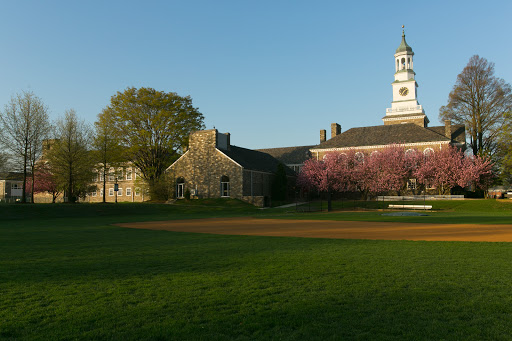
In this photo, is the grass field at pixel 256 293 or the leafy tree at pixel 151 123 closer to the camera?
the grass field at pixel 256 293

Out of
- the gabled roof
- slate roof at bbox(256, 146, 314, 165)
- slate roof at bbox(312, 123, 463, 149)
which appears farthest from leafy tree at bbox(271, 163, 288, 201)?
the gabled roof

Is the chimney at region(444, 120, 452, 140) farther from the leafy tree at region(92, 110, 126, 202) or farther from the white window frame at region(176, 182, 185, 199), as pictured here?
the leafy tree at region(92, 110, 126, 202)

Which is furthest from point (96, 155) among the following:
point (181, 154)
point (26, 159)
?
point (181, 154)

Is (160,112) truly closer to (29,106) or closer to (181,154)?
(181,154)

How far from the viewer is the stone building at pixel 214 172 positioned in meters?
48.9

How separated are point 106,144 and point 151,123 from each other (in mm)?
5913

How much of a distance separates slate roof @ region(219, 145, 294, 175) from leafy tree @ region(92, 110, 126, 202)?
1292cm

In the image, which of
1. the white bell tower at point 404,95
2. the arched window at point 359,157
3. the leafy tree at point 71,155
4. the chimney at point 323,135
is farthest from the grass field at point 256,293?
the white bell tower at point 404,95

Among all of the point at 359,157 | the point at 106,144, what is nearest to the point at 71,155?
the point at 106,144

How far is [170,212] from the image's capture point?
3738 centimetres

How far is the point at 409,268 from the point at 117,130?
1753 inches

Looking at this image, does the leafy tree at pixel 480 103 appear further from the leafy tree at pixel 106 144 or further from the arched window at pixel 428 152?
the leafy tree at pixel 106 144

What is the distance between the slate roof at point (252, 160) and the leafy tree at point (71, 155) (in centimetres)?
1637

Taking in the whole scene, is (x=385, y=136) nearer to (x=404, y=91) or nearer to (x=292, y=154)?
(x=292, y=154)
